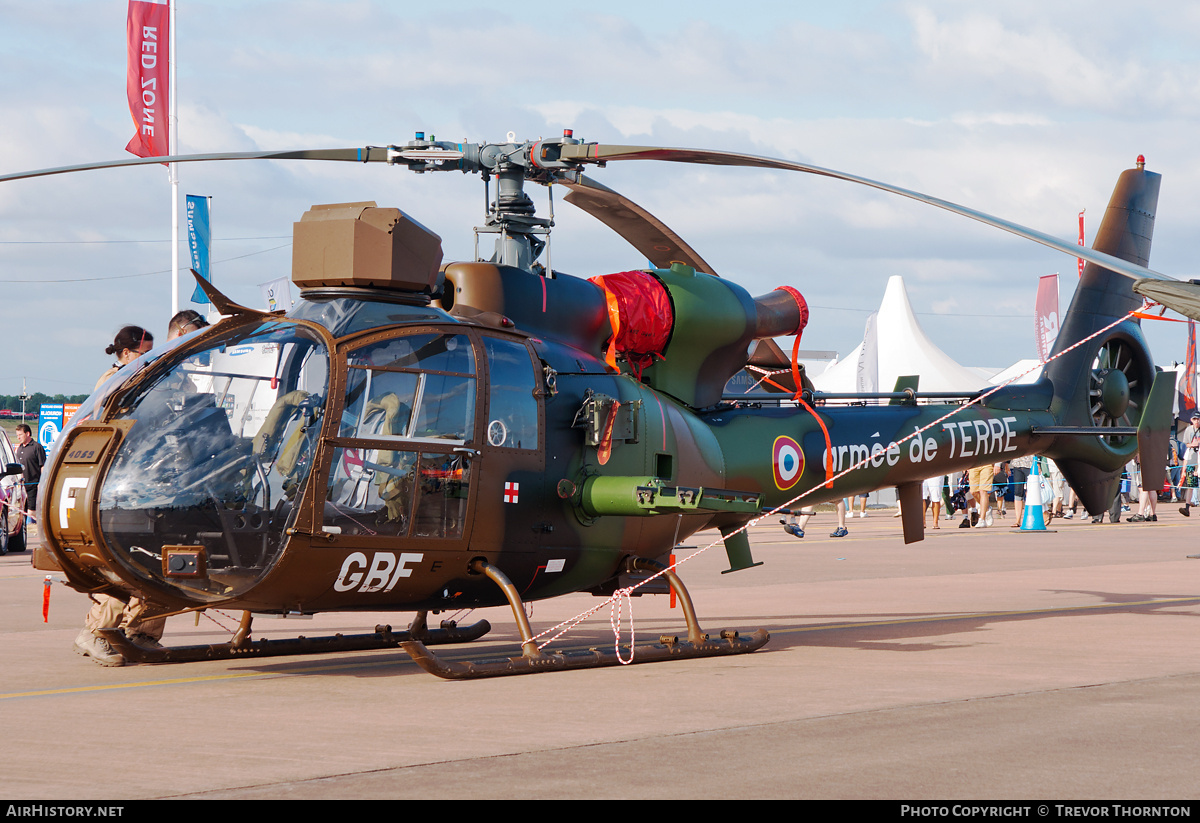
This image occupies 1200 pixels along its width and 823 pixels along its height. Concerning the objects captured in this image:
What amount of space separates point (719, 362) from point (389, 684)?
4.27 meters

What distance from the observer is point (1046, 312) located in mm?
40906

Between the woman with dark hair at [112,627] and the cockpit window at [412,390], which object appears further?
the woman with dark hair at [112,627]

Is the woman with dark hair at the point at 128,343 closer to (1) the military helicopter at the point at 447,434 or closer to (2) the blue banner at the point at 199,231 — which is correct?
(1) the military helicopter at the point at 447,434

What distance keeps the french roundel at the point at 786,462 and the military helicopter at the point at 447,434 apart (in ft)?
0.10

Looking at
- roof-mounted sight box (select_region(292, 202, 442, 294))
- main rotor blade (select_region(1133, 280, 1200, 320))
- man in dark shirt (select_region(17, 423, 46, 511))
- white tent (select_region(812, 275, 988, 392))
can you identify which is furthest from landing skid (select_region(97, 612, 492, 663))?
white tent (select_region(812, 275, 988, 392))

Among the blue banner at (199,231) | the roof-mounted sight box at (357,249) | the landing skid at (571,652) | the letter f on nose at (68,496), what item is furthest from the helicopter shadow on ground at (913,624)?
the blue banner at (199,231)

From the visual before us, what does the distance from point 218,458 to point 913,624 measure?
7.28 metres

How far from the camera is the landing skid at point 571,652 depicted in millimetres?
8477

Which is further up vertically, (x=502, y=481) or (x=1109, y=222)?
(x=1109, y=222)

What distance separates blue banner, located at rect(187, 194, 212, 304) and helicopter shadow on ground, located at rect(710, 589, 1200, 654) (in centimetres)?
2328

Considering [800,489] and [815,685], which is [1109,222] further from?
[815,685]
